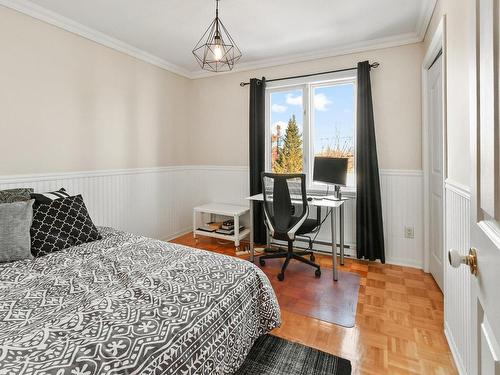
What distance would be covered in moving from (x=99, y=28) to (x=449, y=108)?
3.20 metres

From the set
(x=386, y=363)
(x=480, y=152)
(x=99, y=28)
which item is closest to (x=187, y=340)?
(x=480, y=152)

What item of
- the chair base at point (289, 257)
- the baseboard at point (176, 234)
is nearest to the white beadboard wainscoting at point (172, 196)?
the baseboard at point (176, 234)

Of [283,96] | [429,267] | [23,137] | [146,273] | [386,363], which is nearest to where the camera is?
[146,273]

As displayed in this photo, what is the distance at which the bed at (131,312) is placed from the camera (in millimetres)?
901

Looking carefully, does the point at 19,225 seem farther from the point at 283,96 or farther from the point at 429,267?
the point at 429,267

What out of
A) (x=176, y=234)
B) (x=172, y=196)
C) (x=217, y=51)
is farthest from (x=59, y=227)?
(x=176, y=234)

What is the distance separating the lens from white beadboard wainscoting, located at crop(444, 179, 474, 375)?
143 cm

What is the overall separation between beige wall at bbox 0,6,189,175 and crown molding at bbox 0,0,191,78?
0.05 meters

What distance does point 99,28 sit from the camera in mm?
2852

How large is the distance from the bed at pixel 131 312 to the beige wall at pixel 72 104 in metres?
1.25

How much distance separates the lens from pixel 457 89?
64.1 inches

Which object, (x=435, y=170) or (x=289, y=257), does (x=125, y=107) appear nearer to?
(x=289, y=257)

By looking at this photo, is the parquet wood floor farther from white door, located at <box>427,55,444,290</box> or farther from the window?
the window

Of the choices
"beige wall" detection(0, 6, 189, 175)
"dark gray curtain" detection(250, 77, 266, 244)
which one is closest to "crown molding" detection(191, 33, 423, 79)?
"dark gray curtain" detection(250, 77, 266, 244)
